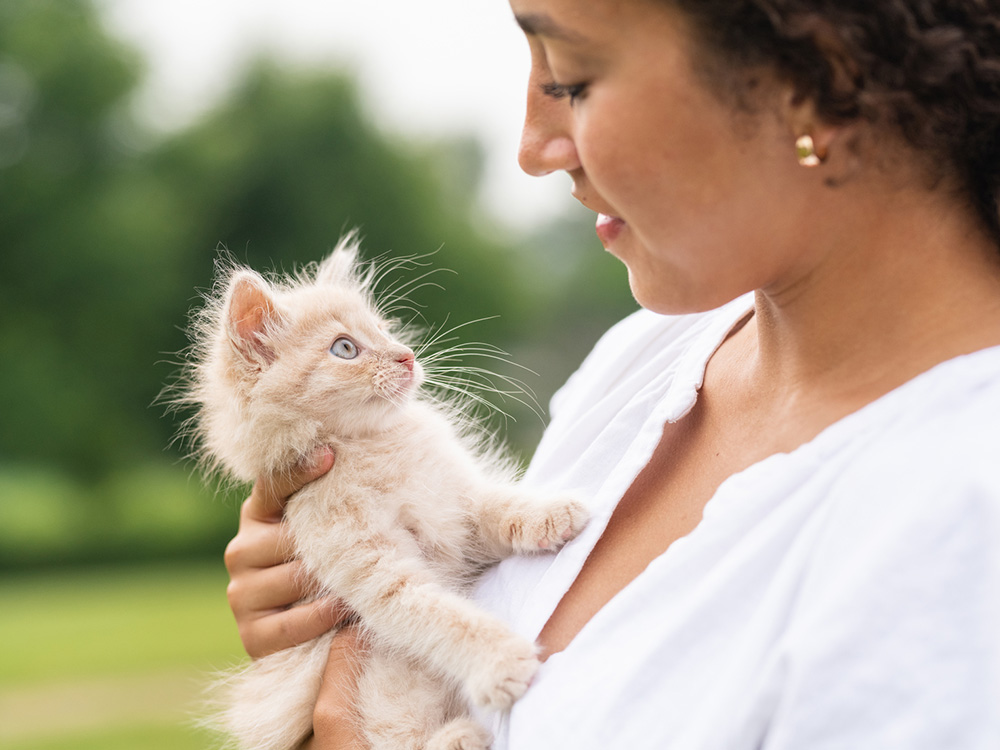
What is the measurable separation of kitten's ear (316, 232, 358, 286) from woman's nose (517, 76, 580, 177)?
0.88 meters

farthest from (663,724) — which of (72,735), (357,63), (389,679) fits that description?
(357,63)

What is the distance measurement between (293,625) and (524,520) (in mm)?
532

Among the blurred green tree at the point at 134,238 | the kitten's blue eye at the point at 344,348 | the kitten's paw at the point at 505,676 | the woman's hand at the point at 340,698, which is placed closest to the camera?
the kitten's paw at the point at 505,676

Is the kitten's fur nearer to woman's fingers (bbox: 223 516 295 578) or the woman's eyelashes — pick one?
woman's fingers (bbox: 223 516 295 578)

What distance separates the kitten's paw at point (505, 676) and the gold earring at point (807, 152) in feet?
2.92

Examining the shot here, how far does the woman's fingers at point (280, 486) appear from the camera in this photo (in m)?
1.90

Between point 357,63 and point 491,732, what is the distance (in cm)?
2795

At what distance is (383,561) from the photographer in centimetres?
178

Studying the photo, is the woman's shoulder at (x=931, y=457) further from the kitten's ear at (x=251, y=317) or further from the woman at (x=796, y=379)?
the kitten's ear at (x=251, y=317)

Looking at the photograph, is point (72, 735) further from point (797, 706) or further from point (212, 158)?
point (212, 158)

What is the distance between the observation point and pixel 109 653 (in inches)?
431

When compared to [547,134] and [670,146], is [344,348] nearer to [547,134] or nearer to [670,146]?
[547,134]

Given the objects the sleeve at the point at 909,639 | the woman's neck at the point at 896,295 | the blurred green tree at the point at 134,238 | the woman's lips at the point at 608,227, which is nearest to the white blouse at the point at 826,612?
the sleeve at the point at 909,639

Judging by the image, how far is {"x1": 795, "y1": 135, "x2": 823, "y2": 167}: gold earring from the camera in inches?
52.5
